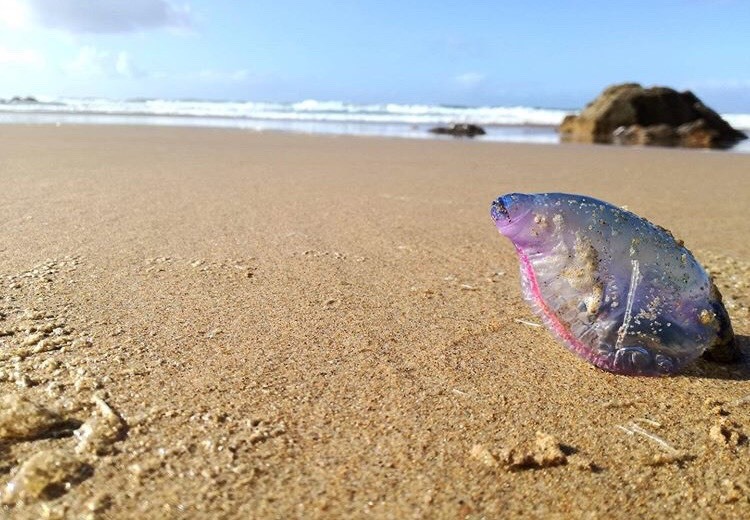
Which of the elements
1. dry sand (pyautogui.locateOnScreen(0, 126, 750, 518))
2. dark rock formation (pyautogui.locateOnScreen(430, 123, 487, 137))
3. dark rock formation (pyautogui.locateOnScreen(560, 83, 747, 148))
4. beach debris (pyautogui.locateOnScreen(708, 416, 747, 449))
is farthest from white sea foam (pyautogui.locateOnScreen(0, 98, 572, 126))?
beach debris (pyautogui.locateOnScreen(708, 416, 747, 449))

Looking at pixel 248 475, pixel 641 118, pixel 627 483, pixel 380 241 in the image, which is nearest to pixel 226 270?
pixel 380 241

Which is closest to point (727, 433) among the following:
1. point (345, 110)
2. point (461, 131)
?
point (461, 131)

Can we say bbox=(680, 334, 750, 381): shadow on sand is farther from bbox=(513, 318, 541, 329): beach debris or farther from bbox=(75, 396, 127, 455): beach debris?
bbox=(75, 396, 127, 455): beach debris

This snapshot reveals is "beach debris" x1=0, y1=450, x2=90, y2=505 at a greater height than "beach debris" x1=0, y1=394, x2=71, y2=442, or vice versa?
"beach debris" x1=0, y1=394, x2=71, y2=442

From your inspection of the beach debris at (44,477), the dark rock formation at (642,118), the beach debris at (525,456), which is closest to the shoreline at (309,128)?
the dark rock formation at (642,118)

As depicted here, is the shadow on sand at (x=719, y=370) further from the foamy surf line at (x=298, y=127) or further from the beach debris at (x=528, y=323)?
the foamy surf line at (x=298, y=127)

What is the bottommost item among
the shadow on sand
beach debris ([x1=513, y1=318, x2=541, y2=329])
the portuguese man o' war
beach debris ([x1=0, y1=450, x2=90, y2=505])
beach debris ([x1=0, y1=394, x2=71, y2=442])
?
the shadow on sand

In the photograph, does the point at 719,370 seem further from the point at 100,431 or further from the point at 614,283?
the point at 100,431
